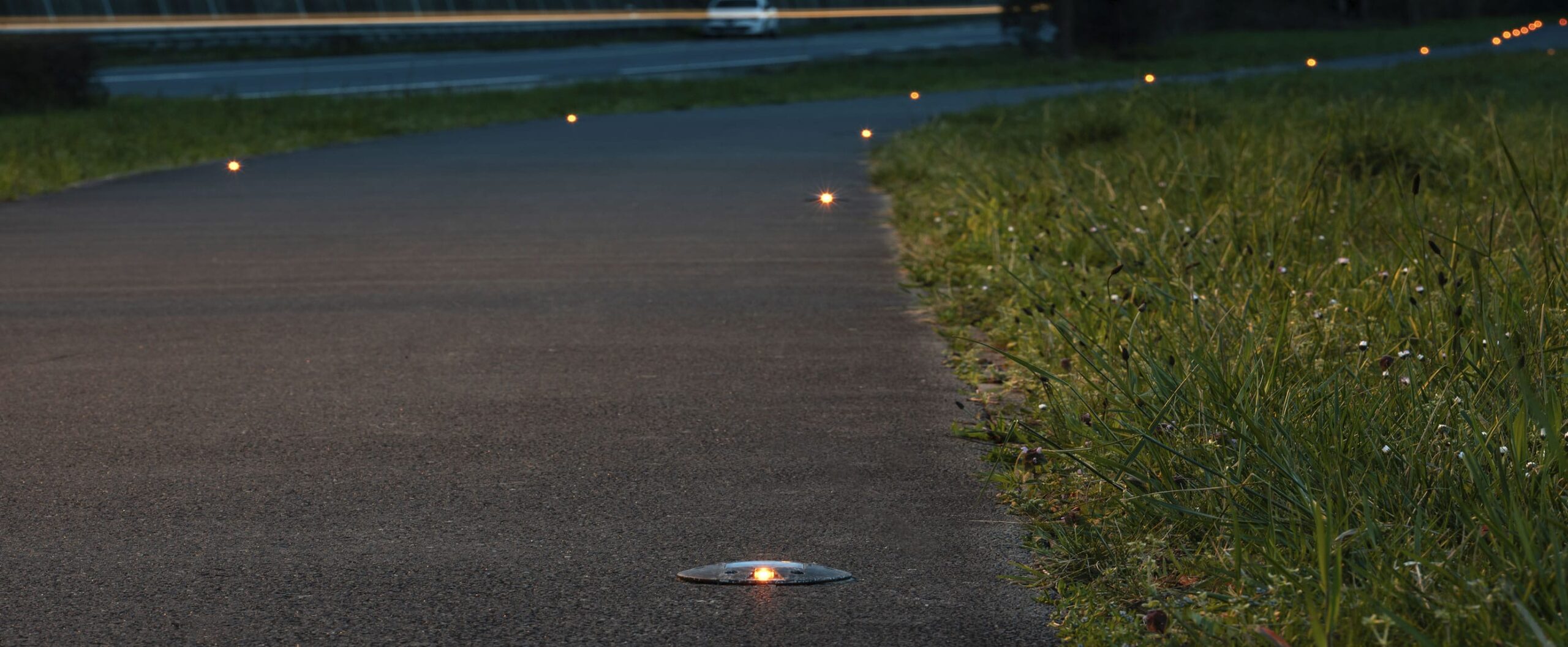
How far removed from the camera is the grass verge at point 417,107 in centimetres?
1560

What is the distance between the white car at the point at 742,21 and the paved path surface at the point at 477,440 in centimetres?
3843

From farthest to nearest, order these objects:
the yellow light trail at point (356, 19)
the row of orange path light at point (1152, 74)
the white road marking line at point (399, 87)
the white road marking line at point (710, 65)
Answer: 1. the yellow light trail at point (356, 19)
2. the white road marking line at point (710, 65)
3. the white road marking line at point (399, 87)
4. the row of orange path light at point (1152, 74)

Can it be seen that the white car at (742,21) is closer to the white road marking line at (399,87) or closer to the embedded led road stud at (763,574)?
the white road marking line at (399,87)

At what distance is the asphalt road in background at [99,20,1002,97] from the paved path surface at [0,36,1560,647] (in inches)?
627

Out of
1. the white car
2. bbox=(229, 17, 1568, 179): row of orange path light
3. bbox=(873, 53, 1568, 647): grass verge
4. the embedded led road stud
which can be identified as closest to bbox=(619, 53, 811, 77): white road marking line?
bbox=(229, 17, 1568, 179): row of orange path light

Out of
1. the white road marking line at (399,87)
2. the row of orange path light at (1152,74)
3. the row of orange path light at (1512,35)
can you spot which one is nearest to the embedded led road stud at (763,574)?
the row of orange path light at (1152,74)

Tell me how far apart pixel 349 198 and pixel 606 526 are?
8911 mm

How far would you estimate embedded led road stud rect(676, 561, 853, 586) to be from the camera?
3824 mm

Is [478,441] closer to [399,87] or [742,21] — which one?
[399,87]

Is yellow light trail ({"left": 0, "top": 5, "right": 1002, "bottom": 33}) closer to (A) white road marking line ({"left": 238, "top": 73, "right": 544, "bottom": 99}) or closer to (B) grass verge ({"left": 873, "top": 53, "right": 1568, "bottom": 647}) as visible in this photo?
(A) white road marking line ({"left": 238, "top": 73, "right": 544, "bottom": 99})

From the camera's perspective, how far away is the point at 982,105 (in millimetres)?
21266

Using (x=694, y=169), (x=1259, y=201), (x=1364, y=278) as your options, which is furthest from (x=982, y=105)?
(x=1364, y=278)

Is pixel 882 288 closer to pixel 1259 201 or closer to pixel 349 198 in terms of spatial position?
pixel 1259 201

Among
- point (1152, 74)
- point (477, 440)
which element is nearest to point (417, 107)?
point (1152, 74)
